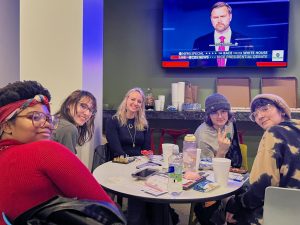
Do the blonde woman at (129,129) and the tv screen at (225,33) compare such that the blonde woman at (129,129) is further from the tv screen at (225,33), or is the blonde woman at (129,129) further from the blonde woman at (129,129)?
the tv screen at (225,33)

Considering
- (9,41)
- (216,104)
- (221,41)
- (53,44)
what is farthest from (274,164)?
(9,41)

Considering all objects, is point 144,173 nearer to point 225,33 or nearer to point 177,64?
point 177,64

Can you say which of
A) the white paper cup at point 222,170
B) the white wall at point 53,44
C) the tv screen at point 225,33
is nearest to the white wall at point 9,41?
the white wall at point 53,44

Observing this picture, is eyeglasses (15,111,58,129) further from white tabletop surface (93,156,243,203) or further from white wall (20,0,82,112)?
white wall (20,0,82,112)

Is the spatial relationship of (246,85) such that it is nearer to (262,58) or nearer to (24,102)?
(262,58)

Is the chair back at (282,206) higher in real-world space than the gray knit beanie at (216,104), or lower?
lower

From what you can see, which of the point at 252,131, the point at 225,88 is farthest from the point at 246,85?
the point at 252,131

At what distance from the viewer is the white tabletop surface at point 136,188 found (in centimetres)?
164

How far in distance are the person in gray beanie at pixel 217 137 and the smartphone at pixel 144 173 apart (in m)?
0.67

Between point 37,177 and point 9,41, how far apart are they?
10.3ft

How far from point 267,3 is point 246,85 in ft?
3.51

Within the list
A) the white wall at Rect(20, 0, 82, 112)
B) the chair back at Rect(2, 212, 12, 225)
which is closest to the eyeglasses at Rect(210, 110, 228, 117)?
the white wall at Rect(20, 0, 82, 112)

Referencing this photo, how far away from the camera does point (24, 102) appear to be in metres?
1.07

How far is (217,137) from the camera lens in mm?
2719
